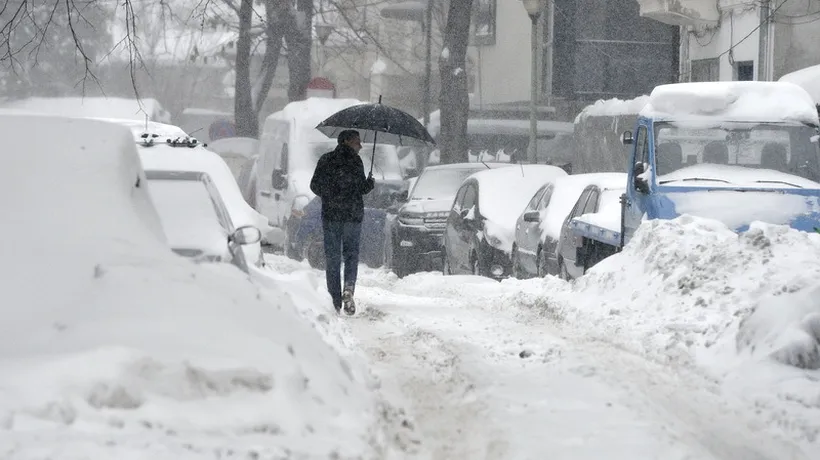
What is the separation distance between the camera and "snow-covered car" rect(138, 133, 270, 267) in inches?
472

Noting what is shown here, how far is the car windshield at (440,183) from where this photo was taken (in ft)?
72.4

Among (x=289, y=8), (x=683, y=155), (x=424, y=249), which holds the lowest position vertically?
(x=424, y=249)

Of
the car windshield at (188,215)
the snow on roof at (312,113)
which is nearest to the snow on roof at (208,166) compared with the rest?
the car windshield at (188,215)

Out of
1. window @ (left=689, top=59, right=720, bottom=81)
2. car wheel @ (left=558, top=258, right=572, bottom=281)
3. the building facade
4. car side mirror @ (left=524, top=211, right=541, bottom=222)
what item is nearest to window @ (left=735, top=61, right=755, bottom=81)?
the building facade

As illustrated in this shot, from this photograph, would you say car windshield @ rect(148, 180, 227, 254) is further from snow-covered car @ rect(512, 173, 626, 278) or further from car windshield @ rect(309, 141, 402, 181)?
car windshield @ rect(309, 141, 402, 181)

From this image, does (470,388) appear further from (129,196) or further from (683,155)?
(683,155)

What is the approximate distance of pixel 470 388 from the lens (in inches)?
328

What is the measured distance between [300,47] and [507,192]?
15.0 m

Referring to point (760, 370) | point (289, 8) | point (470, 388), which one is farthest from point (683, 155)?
point (289, 8)

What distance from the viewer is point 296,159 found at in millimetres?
23672

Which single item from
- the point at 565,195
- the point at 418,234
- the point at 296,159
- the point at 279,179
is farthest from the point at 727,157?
the point at 296,159

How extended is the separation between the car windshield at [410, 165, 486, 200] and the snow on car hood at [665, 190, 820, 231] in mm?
8629

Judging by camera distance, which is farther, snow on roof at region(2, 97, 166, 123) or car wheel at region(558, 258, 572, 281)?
snow on roof at region(2, 97, 166, 123)

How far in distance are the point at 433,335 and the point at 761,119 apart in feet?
15.4
